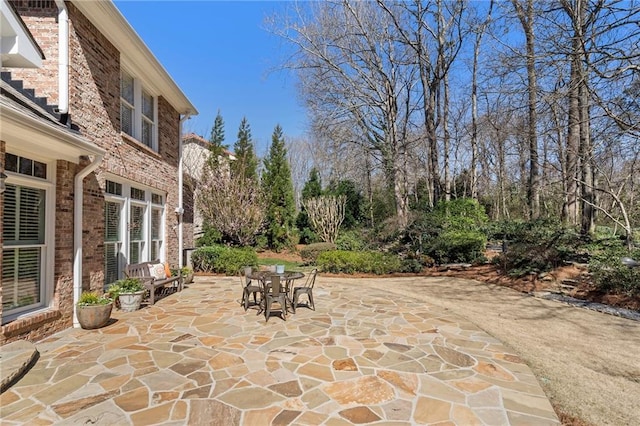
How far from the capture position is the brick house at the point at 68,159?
4176 millimetres

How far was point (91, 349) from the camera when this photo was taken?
13.8ft

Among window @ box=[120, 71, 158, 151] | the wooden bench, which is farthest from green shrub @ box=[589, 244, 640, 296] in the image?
window @ box=[120, 71, 158, 151]

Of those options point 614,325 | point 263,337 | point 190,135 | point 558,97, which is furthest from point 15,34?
point 190,135

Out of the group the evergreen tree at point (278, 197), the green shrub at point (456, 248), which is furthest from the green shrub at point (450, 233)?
the evergreen tree at point (278, 197)

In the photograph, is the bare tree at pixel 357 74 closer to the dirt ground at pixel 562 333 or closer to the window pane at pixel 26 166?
the dirt ground at pixel 562 333

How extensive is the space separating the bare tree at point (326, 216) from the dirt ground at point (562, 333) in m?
6.63

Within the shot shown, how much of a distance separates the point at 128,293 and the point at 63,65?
397 centimetres

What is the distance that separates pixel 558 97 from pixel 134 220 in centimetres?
959

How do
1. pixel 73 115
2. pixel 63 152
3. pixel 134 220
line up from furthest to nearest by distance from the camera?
pixel 134 220 → pixel 73 115 → pixel 63 152

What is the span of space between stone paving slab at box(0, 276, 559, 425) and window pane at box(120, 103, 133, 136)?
161 inches

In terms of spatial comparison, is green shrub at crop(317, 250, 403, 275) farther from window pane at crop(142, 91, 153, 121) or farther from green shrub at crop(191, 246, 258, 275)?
window pane at crop(142, 91, 153, 121)

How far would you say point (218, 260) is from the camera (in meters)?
11.4

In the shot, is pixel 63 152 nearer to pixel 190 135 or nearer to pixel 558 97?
pixel 558 97

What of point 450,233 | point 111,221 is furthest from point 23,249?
point 450,233
